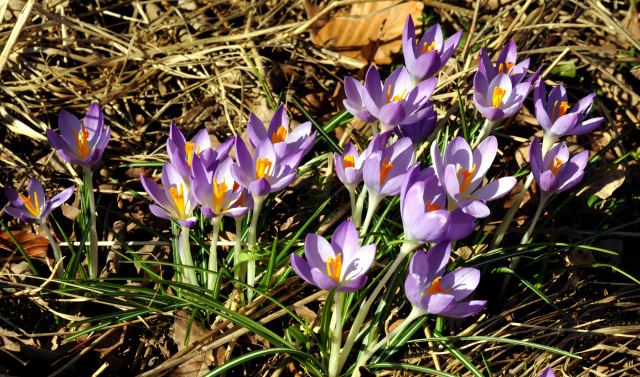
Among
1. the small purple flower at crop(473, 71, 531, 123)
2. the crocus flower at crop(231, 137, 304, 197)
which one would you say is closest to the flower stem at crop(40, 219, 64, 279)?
the crocus flower at crop(231, 137, 304, 197)

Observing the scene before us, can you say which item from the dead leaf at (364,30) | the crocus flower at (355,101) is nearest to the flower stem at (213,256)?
the crocus flower at (355,101)

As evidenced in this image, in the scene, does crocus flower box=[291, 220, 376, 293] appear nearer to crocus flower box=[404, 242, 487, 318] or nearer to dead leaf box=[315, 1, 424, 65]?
crocus flower box=[404, 242, 487, 318]

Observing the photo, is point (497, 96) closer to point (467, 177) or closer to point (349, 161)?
point (467, 177)

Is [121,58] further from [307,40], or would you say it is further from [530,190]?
[530,190]

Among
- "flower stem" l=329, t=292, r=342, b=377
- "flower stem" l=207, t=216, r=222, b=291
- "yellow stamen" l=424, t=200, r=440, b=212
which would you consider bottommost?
"flower stem" l=329, t=292, r=342, b=377

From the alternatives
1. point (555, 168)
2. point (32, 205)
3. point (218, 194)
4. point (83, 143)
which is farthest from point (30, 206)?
point (555, 168)

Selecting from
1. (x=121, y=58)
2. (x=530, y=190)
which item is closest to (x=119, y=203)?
(x=121, y=58)
